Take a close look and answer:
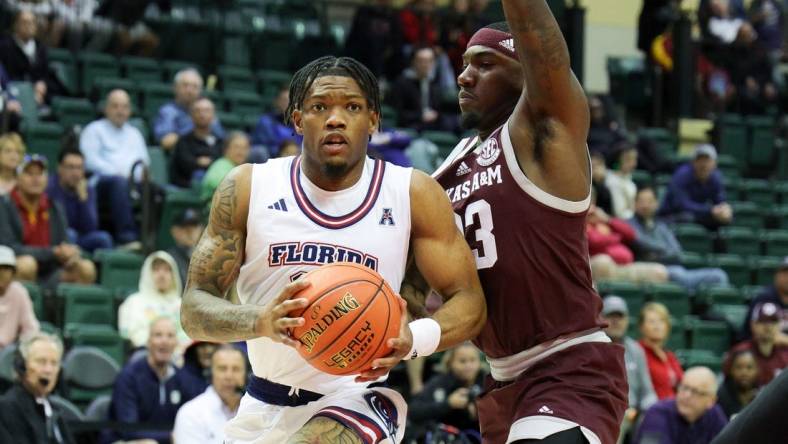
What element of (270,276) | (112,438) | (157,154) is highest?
(270,276)

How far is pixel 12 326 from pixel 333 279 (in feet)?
20.3

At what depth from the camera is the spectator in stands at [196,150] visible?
13.5m

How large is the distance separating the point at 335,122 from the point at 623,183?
416 inches

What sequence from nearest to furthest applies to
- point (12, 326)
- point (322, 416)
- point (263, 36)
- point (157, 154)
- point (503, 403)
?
point (322, 416), point (503, 403), point (12, 326), point (157, 154), point (263, 36)

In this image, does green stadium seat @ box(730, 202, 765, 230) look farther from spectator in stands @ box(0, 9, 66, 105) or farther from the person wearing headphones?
the person wearing headphones

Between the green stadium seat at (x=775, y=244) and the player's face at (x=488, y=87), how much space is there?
1132cm

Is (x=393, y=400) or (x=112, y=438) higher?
(x=393, y=400)

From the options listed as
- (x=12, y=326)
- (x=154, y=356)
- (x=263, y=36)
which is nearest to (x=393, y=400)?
(x=154, y=356)

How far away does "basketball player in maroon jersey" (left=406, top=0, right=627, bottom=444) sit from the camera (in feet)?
17.9

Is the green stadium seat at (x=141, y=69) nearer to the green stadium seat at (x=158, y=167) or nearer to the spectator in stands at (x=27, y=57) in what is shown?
the spectator in stands at (x=27, y=57)

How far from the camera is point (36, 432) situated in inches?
354

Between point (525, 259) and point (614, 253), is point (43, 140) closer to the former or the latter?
point (614, 253)

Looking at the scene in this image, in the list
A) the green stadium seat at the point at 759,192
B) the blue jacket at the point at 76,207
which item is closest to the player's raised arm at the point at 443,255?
the blue jacket at the point at 76,207

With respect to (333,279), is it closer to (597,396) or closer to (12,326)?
(597,396)
